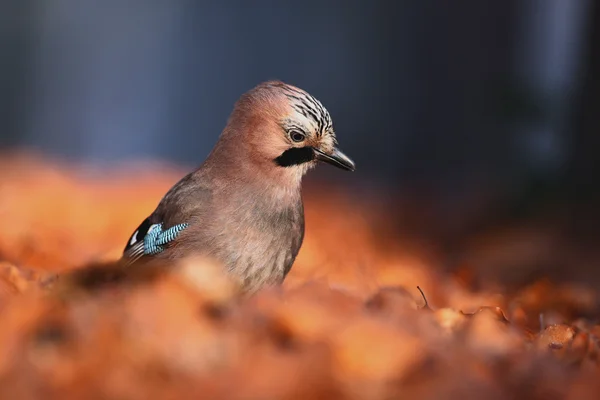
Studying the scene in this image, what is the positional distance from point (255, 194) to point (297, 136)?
0.70ft

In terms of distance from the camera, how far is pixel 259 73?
718cm

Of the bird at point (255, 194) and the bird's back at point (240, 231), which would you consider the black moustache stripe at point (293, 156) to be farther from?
the bird's back at point (240, 231)

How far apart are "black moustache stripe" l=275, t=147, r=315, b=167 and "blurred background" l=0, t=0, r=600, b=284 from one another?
398cm

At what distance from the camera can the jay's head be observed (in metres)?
2.60

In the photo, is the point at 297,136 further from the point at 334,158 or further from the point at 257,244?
the point at 257,244

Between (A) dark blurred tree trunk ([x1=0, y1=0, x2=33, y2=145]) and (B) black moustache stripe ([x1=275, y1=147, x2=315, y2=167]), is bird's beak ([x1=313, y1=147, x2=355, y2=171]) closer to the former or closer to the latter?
(B) black moustache stripe ([x1=275, y1=147, x2=315, y2=167])

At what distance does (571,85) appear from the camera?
4480mm

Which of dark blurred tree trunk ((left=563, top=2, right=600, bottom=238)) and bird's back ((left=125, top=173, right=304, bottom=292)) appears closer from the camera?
bird's back ((left=125, top=173, right=304, bottom=292))

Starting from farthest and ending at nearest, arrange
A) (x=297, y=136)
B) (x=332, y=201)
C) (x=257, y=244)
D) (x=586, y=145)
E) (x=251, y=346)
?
1. (x=332, y=201)
2. (x=586, y=145)
3. (x=297, y=136)
4. (x=257, y=244)
5. (x=251, y=346)

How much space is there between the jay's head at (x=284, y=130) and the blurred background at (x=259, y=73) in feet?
13.0

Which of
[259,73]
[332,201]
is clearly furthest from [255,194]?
[259,73]

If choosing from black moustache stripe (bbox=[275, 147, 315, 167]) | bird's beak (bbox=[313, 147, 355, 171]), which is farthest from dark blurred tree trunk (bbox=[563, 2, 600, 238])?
black moustache stripe (bbox=[275, 147, 315, 167])

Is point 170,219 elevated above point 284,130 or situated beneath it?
situated beneath

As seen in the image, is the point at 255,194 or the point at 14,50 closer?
the point at 255,194
